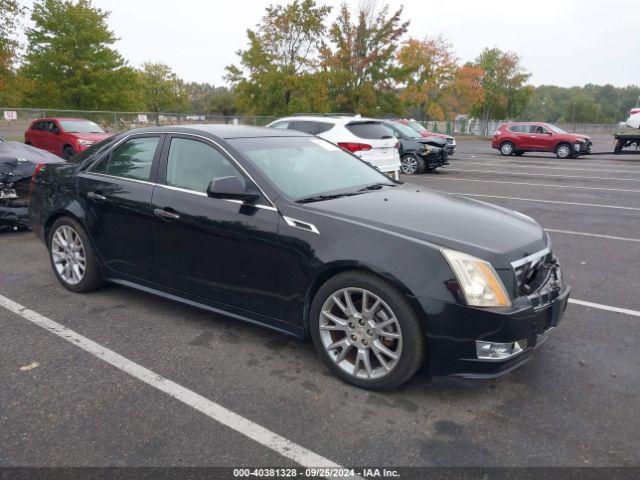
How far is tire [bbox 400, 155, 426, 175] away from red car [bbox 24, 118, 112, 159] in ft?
31.4

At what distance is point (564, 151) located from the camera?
75.1ft

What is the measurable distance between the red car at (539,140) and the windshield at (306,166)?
69.3 feet

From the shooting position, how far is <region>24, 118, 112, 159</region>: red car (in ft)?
54.2

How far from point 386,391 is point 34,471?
1.89 m

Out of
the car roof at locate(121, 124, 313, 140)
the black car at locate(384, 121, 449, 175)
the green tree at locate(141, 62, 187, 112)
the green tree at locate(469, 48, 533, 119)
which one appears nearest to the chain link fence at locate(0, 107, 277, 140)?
the black car at locate(384, 121, 449, 175)

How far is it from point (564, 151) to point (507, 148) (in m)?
2.71

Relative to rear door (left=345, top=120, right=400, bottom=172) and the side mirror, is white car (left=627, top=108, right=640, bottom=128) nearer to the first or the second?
rear door (left=345, top=120, right=400, bottom=172)

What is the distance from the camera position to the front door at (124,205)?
416cm

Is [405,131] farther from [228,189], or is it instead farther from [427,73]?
[427,73]

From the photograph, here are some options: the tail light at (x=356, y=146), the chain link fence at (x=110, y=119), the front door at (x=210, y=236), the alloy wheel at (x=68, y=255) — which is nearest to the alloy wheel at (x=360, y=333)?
the front door at (x=210, y=236)

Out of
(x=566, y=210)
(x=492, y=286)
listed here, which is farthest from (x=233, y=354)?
(x=566, y=210)

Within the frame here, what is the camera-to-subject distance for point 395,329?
305 cm

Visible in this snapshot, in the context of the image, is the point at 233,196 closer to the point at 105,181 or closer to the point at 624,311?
the point at 105,181

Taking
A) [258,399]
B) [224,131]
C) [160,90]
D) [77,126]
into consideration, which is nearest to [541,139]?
[77,126]
